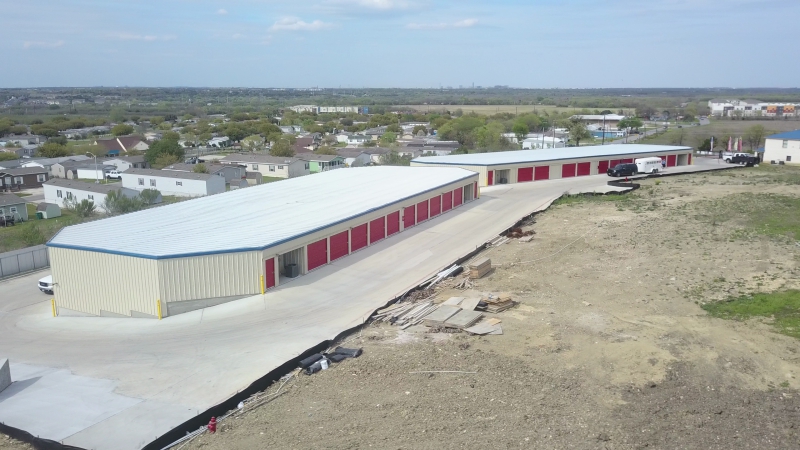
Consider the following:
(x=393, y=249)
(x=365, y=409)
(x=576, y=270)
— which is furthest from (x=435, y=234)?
(x=365, y=409)

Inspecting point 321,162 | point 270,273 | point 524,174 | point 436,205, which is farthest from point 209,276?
point 321,162

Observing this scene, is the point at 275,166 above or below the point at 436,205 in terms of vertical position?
below

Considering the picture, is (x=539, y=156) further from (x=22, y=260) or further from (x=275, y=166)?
(x=22, y=260)

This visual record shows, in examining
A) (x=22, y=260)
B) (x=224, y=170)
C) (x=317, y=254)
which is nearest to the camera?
(x=317, y=254)

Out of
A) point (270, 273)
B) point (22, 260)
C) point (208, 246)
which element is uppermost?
point (208, 246)

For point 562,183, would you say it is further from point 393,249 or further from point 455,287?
point 455,287

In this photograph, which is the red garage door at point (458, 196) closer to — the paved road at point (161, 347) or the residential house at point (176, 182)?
the paved road at point (161, 347)

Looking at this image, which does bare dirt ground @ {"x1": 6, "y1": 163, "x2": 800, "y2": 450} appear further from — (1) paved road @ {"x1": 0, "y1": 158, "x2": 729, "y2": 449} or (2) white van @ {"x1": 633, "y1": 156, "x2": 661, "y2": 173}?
(2) white van @ {"x1": 633, "y1": 156, "x2": 661, "y2": 173}
